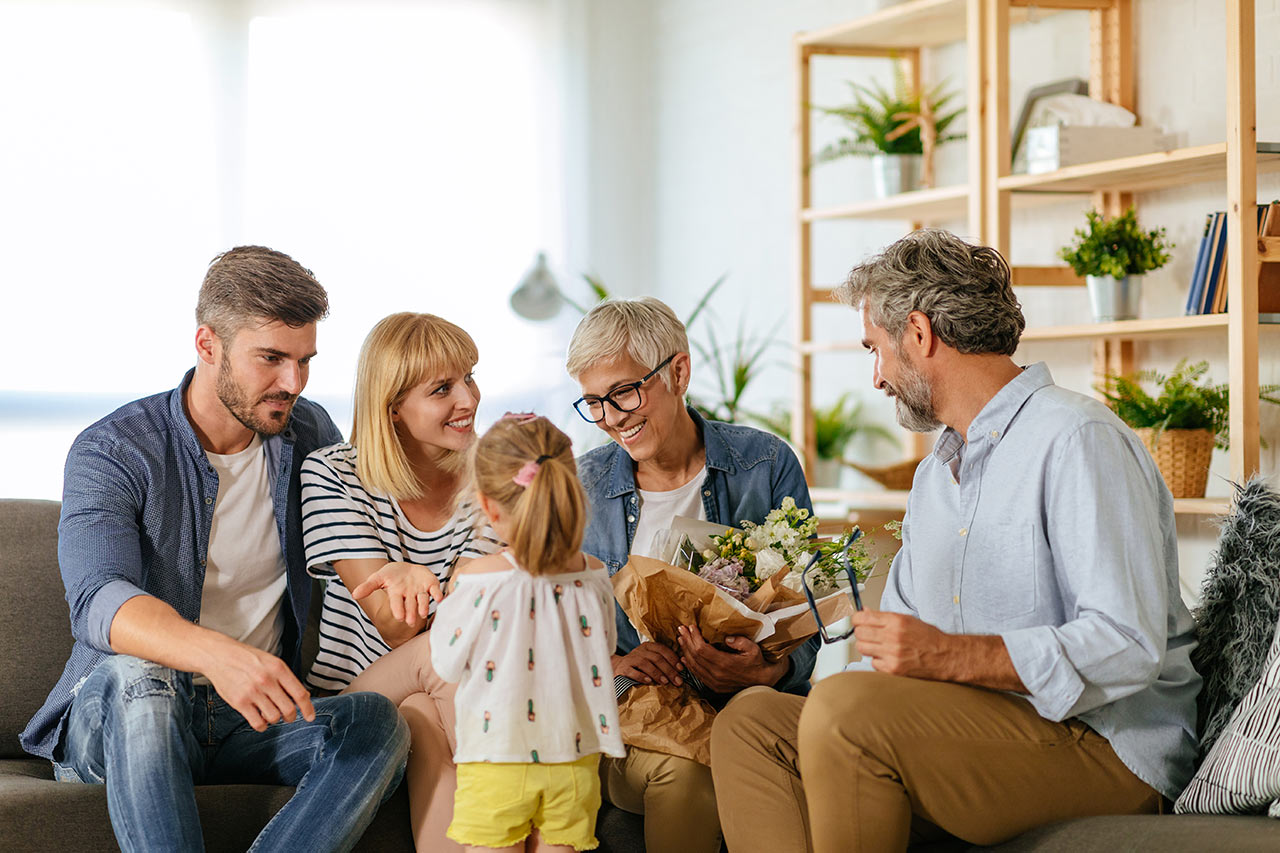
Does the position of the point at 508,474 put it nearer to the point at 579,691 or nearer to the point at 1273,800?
the point at 579,691

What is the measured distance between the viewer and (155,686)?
1.88m

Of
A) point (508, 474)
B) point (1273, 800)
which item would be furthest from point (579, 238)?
point (1273, 800)

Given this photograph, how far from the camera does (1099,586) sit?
166 centimetres

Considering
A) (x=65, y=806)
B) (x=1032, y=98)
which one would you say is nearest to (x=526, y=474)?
(x=65, y=806)

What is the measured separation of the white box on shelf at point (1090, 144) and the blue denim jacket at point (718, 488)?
1370mm

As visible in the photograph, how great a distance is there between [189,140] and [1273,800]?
447cm

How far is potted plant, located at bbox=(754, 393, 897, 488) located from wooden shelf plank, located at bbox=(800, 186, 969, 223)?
698 millimetres

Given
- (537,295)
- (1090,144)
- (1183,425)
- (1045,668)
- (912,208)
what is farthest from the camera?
(537,295)

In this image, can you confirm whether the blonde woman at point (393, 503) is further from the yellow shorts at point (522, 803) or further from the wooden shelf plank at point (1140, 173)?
the wooden shelf plank at point (1140, 173)

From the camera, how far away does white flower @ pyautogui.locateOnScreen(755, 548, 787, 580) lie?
2.05 m

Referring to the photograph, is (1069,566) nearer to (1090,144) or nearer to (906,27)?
(1090,144)

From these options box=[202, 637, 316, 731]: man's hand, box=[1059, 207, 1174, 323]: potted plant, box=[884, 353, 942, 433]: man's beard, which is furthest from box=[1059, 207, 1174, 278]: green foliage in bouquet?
box=[202, 637, 316, 731]: man's hand

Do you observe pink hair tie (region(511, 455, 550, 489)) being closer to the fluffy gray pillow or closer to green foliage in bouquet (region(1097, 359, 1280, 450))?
the fluffy gray pillow

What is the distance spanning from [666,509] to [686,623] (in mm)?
438
